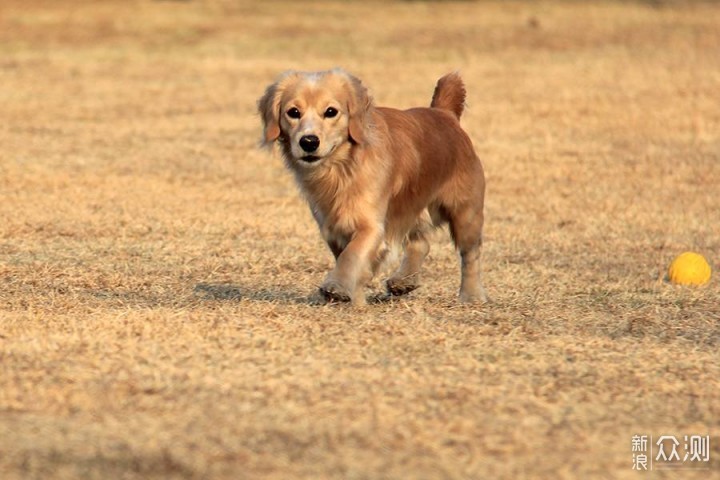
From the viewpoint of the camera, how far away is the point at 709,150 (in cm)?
1432

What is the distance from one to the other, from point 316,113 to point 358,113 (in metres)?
0.22

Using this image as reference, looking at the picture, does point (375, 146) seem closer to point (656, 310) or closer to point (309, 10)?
point (656, 310)

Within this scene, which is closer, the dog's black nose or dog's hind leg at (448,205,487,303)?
the dog's black nose

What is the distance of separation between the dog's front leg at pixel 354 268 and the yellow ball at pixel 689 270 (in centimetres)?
267

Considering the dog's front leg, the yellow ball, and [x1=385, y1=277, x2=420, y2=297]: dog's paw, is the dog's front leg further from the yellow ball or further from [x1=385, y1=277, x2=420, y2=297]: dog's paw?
the yellow ball

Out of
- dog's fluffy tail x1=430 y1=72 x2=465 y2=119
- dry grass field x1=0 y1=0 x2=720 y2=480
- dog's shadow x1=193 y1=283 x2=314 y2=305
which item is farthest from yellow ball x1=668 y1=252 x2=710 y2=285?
dog's shadow x1=193 y1=283 x2=314 y2=305

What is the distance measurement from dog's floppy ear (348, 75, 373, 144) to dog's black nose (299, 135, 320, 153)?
211 mm

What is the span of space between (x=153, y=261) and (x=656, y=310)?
3.35 m

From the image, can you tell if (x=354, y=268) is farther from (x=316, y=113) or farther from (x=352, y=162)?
(x=316, y=113)

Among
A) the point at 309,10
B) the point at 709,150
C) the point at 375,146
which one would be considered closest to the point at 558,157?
the point at 709,150

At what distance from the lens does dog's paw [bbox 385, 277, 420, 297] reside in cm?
779

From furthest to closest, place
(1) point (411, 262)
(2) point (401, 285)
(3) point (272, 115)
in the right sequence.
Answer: (1) point (411, 262)
(2) point (401, 285)
(3) point (272, 115)

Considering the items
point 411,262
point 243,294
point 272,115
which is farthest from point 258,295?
point 272,115

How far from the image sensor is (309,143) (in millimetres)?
6934
